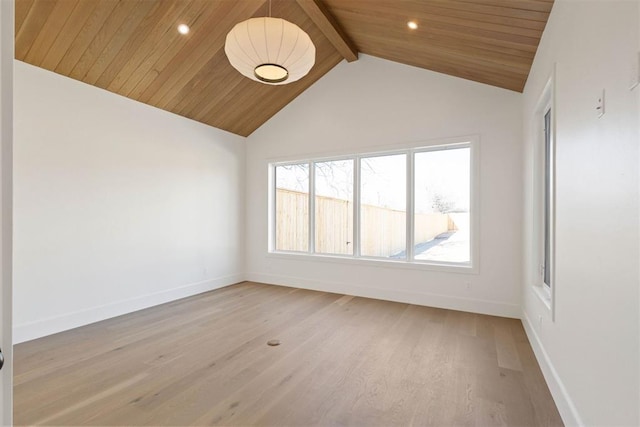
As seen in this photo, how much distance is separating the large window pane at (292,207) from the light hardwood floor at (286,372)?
1.89m

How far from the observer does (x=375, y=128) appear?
4.65 meters

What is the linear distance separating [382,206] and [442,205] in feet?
2.94

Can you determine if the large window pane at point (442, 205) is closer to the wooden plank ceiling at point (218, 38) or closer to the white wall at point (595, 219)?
the wooden plank ceiling at point (218, 38)

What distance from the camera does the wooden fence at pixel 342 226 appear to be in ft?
14.5

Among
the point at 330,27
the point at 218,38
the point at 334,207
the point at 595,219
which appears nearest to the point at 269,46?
the point at 218,38

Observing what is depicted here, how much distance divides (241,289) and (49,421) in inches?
130

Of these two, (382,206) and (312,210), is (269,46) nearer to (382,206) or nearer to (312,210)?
(382,206)

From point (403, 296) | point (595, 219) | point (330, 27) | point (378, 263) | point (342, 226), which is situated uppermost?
point (330, 27)

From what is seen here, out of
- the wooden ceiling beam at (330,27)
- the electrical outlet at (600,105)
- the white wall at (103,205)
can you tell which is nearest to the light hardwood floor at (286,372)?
the white wall at (103,205)

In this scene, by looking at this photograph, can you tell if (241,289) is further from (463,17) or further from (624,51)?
(624,51)

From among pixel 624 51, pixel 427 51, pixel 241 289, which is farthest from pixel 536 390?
pixel 241 289

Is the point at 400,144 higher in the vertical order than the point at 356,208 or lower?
higher

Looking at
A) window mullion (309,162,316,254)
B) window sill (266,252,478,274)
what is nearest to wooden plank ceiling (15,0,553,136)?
window mullion (309,162,316,254)

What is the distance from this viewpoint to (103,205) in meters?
3.71
